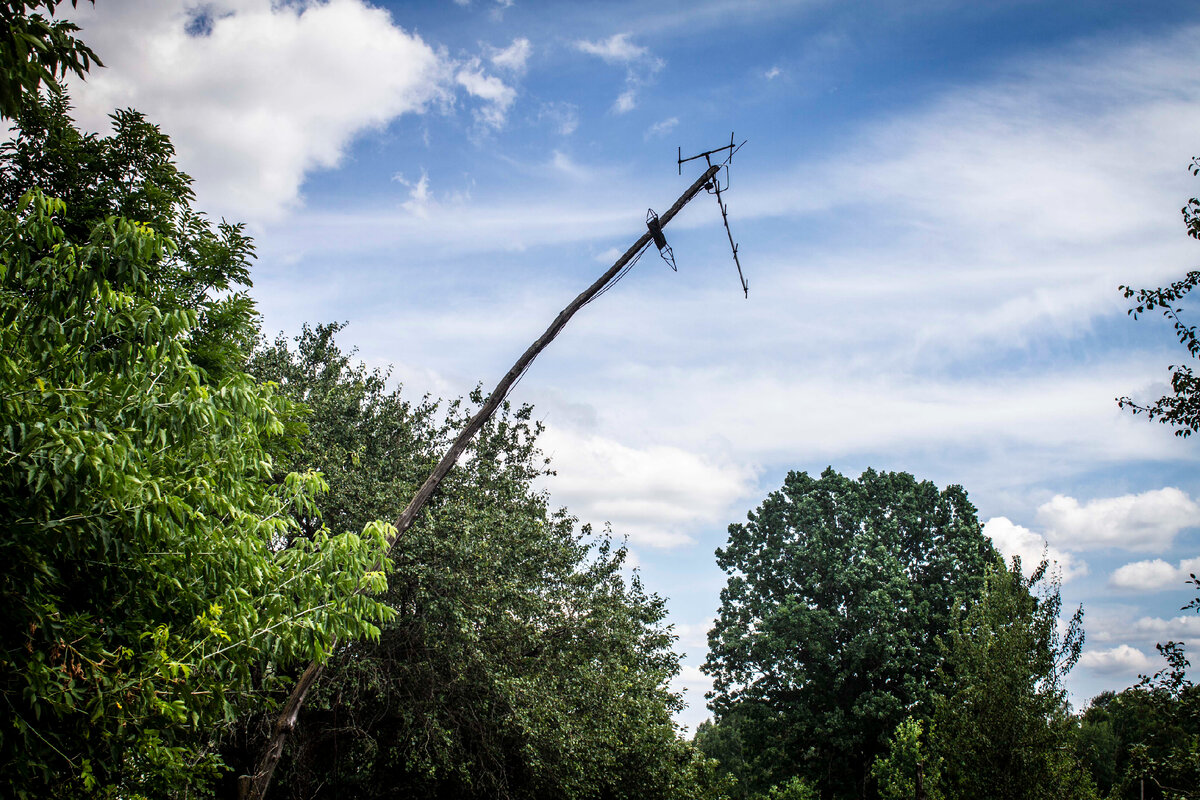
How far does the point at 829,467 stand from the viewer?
3033 centimetres

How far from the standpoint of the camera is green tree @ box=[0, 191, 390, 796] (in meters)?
4.75

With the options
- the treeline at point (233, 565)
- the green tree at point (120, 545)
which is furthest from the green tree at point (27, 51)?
the green tree at point (120, 545)

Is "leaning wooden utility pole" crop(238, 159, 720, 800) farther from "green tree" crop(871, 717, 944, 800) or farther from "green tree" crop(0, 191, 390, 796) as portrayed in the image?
"green tree" crop(871, 717, 944, 800)

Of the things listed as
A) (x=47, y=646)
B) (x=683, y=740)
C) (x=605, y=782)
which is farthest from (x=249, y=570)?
(x=683, y=740)

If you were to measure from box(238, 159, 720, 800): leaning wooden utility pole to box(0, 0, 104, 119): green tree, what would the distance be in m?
4.62

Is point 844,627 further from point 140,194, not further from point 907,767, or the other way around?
point 140,194

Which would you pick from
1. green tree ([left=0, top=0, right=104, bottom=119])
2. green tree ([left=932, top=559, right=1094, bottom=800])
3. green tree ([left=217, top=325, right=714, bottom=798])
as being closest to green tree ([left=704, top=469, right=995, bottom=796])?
green tree ([left=217, top=325, right=714, bottom=798])

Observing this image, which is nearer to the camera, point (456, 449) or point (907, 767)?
point (456, 449)

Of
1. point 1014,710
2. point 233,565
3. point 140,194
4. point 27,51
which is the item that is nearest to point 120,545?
point 233,565

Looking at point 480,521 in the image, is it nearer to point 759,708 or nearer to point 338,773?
point 338,773

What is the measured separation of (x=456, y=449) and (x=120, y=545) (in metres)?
3.50

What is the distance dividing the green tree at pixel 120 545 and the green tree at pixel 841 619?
24.1m

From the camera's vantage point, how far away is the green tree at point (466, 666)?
45.5 feet

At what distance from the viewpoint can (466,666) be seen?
14156 mm
